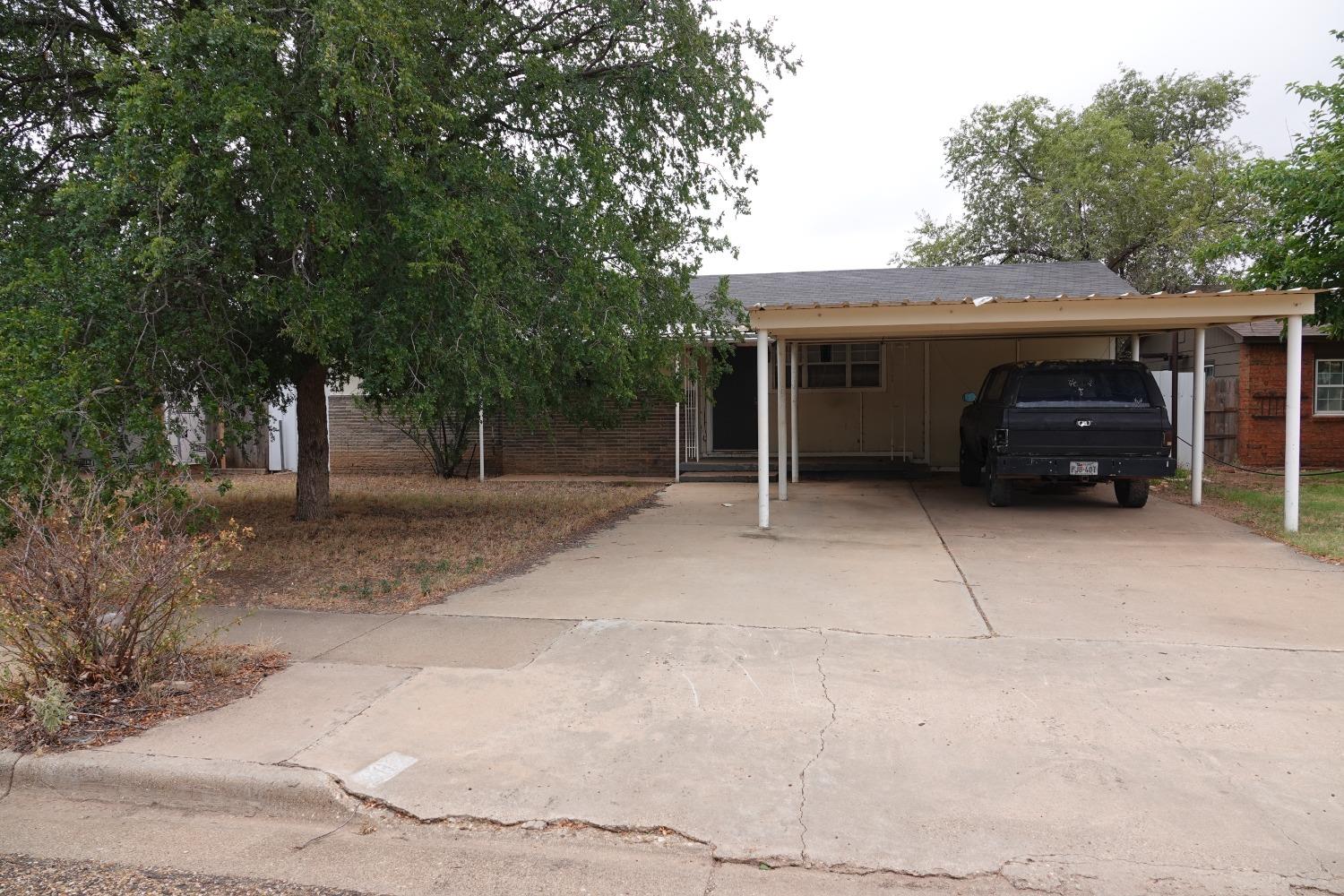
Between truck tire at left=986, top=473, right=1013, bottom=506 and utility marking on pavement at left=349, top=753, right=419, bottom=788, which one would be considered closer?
utility marking on pavement at left=349, top=753, right=419, bottom=788

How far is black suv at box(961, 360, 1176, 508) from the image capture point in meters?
10.2

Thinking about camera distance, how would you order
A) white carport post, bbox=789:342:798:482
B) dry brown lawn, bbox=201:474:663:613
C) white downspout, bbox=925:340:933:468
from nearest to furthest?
dry brown lawn, bbox=201:474:663:613, white carport post, bbox=789:342:798:482, white downspout, bbox=925:340:933:468

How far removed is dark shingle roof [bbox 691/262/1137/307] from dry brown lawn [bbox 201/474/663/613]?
4.71 meters

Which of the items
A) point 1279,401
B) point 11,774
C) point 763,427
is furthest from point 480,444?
point 1279,401

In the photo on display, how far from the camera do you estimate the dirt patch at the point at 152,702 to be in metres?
4.35

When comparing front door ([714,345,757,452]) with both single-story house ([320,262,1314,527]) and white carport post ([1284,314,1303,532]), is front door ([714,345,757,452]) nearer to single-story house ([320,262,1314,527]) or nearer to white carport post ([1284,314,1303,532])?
single-story house ([320,262,1314,527])

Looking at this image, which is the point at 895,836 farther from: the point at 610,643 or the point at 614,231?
the point at 614,231

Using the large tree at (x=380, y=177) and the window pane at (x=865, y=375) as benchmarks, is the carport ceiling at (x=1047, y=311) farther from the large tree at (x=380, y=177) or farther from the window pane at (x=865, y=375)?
the window pane at (x=865, y=375)

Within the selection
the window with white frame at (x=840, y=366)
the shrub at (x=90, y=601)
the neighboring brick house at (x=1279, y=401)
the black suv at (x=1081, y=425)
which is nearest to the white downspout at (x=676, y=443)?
the window with white frame at (x=840, y=366)

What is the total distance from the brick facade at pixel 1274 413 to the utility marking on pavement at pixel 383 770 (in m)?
17.7

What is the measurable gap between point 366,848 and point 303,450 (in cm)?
829

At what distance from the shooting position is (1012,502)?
12.2 m

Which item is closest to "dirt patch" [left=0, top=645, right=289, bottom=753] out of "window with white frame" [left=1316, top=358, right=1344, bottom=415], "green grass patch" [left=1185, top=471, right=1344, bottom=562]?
"green grass patch" [left=1185, top=471, right=1344, bottom=562]

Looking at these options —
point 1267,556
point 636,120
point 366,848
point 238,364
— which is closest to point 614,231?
point 636,120
